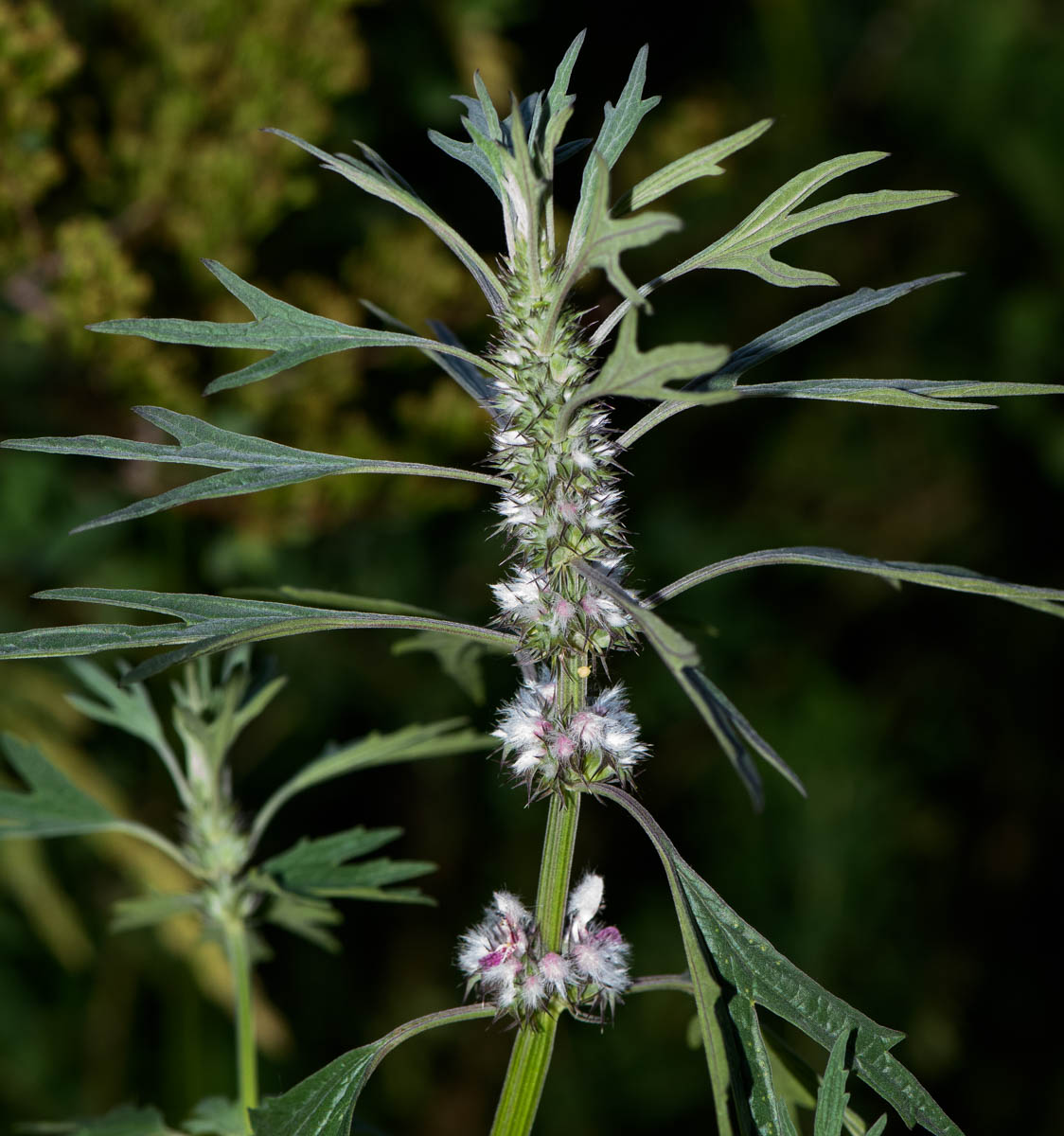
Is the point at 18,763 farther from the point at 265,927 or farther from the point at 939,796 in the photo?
the point at 939,796

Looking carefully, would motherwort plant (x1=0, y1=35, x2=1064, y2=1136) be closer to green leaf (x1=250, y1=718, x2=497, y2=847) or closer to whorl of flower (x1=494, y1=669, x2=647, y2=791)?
whorl of flower (x1=494, y1=669, x2=647, y2=791)

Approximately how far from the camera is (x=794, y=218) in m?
0.56

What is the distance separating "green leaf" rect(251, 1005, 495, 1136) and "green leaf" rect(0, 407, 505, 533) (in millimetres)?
280

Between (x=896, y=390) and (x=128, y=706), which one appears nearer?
(x=896, y=390)

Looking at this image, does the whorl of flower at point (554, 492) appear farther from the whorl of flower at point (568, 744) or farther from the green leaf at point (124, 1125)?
the green leaf at point (124, 1125)

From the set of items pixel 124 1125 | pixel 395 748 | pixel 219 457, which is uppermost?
pixel 219 457

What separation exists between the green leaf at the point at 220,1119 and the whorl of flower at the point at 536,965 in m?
0.25

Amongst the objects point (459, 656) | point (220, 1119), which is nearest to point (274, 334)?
point (459, 656)

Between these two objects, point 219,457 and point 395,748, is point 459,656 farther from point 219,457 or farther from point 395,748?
point 219,457

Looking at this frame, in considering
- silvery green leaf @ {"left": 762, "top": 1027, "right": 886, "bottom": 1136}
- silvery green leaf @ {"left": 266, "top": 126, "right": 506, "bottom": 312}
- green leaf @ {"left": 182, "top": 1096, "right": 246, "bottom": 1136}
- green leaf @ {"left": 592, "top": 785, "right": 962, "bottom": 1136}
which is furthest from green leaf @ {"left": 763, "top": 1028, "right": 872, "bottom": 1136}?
silvery green leaf @ {"left": 266, "top": 126, "right": 506, "bottom": 312}

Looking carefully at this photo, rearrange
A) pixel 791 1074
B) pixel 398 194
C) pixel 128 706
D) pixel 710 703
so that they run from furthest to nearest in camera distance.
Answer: pixel 128 706
pixel 791 1074
pixel 398 194
pixel 710 703

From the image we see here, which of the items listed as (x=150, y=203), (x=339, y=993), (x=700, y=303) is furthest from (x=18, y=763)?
(x=700, y=303)

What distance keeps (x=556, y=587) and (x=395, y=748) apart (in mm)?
273

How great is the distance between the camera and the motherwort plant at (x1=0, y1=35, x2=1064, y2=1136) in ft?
1.71
